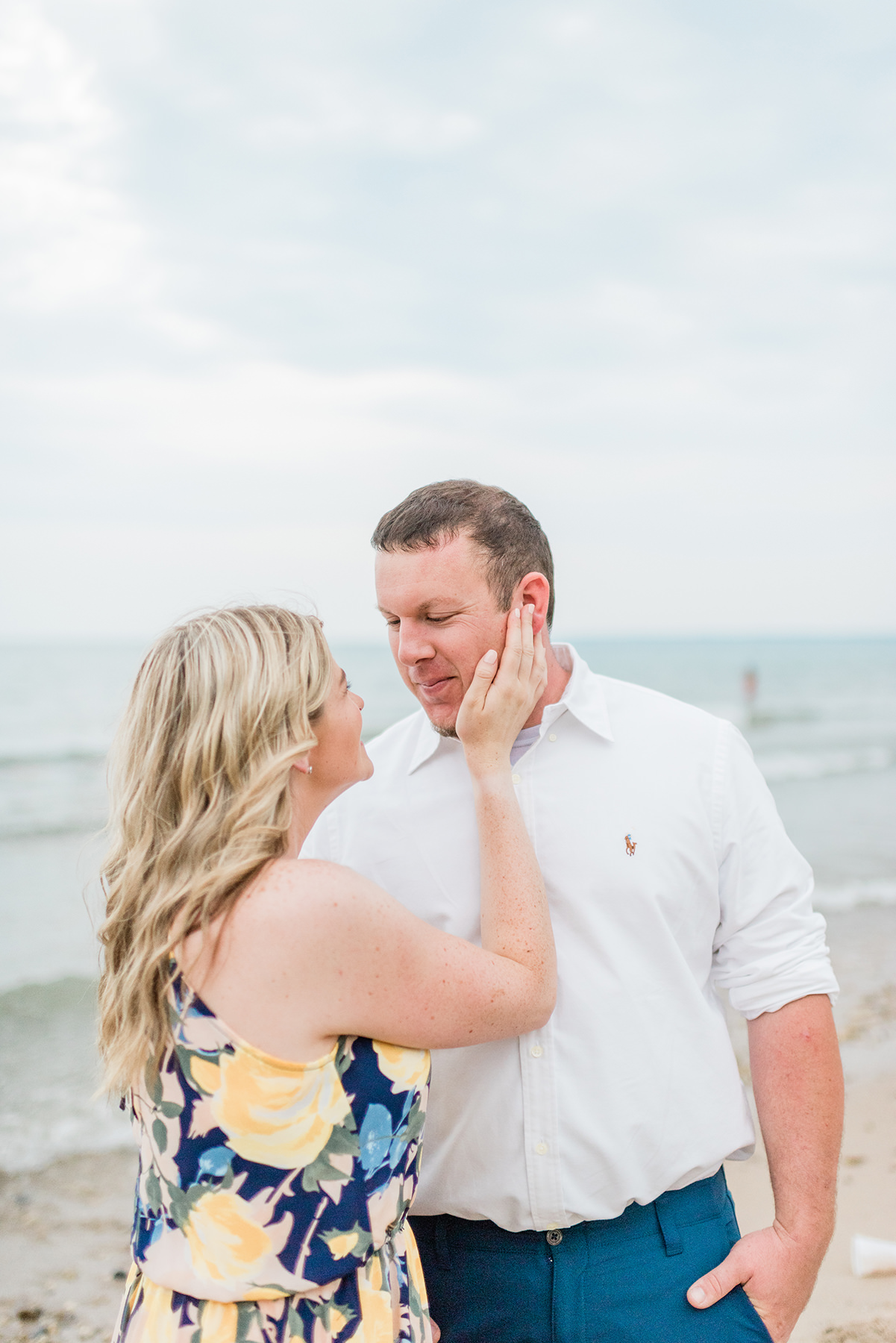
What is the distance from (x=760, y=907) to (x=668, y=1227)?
733mm

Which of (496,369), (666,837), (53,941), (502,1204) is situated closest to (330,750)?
(666,837)

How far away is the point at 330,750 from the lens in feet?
6.31

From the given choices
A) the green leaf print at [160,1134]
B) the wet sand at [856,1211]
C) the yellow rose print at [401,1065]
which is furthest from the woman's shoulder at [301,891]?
the wet sand at [856,1211]

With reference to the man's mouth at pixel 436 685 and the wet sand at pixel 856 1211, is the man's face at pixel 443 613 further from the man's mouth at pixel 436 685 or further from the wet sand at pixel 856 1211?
the wet sand at pixel 856 1211

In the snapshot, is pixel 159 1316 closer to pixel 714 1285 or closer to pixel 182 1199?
pixel 182 1199

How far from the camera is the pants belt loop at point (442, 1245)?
219cm

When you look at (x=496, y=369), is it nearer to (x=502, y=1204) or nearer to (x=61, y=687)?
(x=502, y=1204)

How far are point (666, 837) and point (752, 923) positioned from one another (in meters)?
0.31

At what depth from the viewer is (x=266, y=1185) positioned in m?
1.62

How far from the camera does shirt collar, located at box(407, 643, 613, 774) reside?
237cm

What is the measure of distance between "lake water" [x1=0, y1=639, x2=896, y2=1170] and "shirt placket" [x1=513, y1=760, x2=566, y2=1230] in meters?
1.00

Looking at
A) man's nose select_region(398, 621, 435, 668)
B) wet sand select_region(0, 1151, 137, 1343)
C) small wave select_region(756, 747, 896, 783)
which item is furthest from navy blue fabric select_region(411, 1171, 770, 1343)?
small wave select_region(756, 747, 896, 783)

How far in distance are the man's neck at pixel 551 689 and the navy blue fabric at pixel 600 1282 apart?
45.0 inches

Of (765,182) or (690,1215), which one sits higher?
(765,182)
